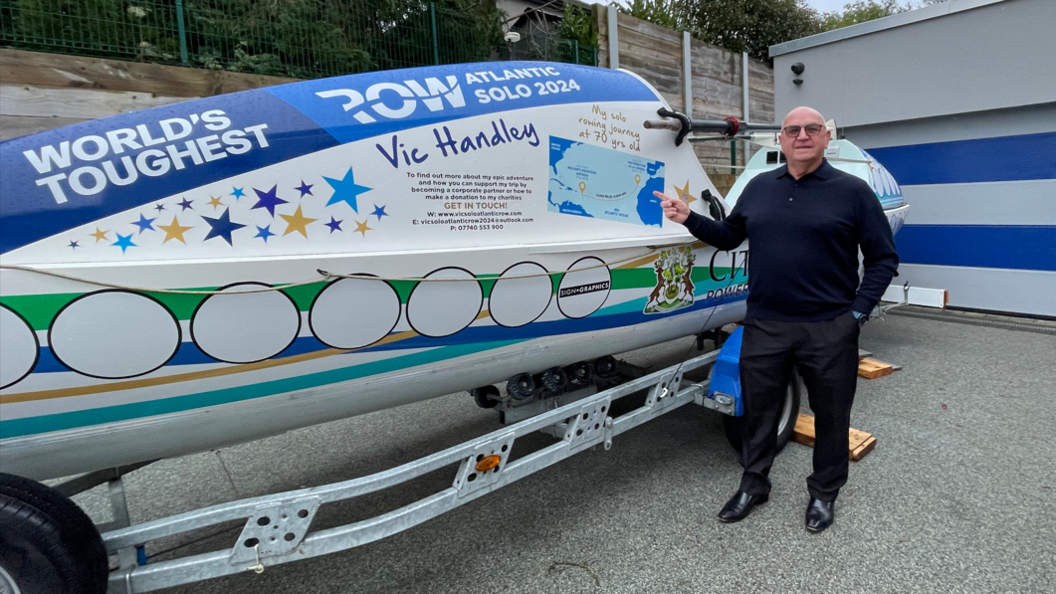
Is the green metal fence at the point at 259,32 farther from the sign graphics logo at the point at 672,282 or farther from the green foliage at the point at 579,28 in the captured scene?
the sign graphics logo at the point at 672,282

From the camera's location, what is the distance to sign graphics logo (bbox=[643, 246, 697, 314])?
10.4ft

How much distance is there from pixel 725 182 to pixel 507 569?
493 cm

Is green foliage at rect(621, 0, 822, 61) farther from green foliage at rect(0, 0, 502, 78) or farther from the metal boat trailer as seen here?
the metal boat trailer

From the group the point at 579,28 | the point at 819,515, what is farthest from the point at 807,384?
the point at 579,28

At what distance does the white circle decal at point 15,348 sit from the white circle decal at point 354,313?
77cm

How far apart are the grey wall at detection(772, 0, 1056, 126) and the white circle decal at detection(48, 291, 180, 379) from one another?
29.5 feet

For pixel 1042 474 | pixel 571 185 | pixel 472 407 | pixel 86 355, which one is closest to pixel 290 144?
pixel 86 355

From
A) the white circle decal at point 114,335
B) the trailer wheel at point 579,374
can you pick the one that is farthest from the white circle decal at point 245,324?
the trailer wheel at point 579,374

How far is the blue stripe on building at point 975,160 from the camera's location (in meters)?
6.93

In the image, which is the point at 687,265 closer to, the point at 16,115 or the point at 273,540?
the point at 273,540

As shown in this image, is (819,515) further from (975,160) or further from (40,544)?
(975,160)

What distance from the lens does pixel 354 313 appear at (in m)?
2.14

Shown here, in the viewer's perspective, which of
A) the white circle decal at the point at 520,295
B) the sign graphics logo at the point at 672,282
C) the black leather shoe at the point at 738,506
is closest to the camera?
the white circle decal at the point at 520,295

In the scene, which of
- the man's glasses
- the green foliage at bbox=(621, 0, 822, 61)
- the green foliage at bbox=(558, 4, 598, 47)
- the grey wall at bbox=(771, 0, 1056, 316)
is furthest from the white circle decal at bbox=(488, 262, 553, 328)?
the green foliage at bbox=(621, 0, 822, 61)
